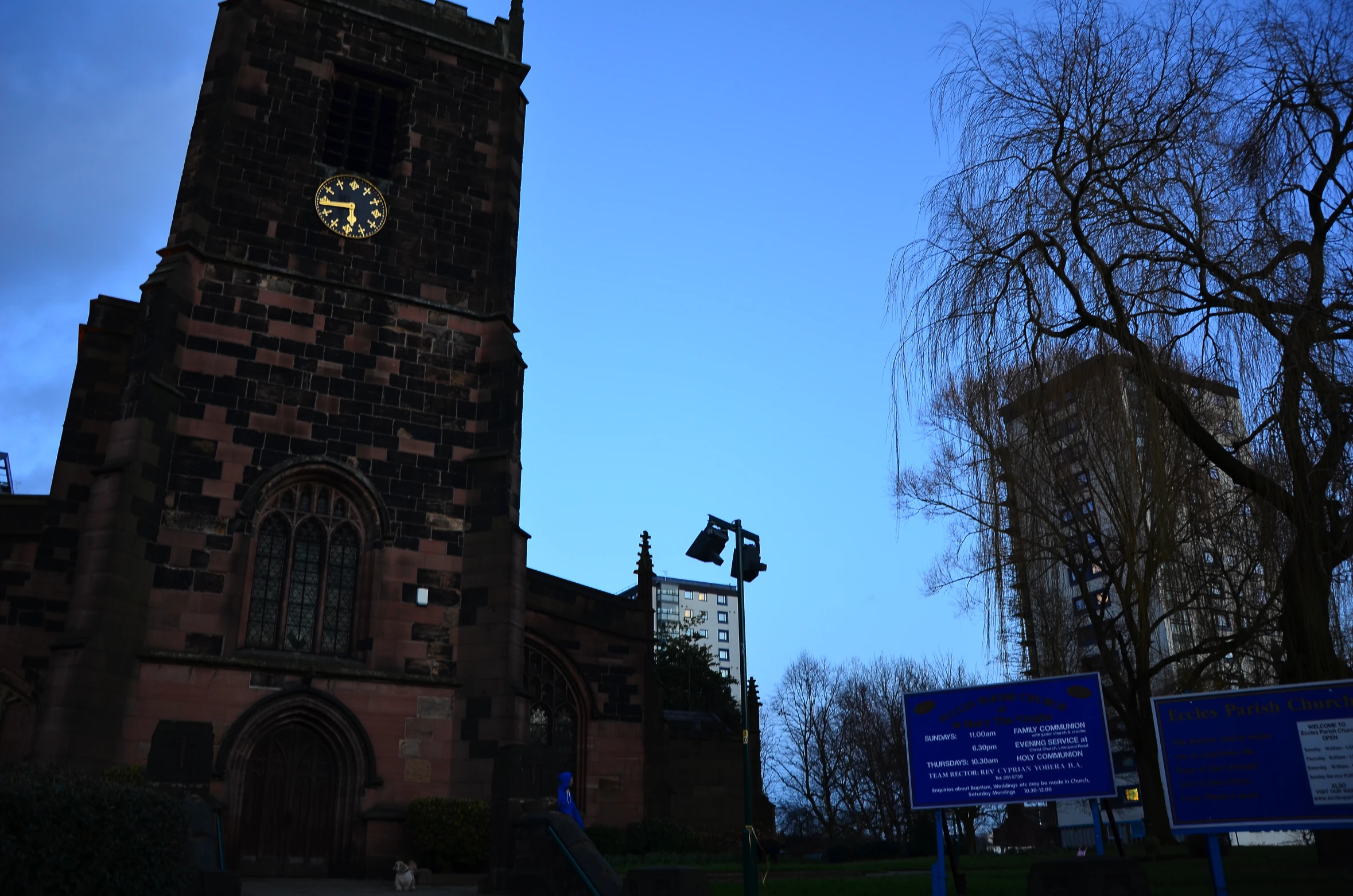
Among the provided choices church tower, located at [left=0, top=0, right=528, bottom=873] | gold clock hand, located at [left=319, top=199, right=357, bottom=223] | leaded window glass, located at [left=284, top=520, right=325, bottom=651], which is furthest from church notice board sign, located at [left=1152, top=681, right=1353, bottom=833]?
gold clock hand, located at [left=319, top=199, right=357, bottom=223]

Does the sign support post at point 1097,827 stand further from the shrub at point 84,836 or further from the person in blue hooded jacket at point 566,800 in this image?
the shrub at point 84,836

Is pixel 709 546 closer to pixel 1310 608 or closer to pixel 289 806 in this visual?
pixel 1310 608

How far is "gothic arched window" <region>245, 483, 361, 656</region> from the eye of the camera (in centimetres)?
1870

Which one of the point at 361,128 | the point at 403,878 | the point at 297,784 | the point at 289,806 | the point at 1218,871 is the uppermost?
the point at 361,128

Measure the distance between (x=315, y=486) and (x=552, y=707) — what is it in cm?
808

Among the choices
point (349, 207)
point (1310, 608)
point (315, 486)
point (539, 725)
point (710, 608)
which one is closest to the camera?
point (1310, 608)

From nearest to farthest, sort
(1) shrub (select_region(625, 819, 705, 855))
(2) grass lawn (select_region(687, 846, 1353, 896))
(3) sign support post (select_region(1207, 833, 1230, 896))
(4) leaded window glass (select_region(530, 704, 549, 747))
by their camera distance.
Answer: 1. (3) sign support post (select_region(1207, 833, 1230, 896))
2. (2) grass lawn (select_region(687, 846, 1353, 896))
3. (1) shrub (select_region(625, 819, 705, 855))
4. (4) leaded window glass (select_region(530, 704, 549, 747))

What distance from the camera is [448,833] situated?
683 inches

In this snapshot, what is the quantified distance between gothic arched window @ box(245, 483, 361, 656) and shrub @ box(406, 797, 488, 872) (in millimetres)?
3290

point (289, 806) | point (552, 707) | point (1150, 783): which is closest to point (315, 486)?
point (289, 806)

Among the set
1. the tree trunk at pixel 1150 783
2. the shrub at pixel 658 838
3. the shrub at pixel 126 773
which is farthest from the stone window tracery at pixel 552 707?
the tree trunk at pixel 1150 783

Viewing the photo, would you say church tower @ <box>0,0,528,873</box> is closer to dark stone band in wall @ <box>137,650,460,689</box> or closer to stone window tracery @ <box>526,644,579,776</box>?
dark stone band in wall @ <box>137,650,460,689</box>

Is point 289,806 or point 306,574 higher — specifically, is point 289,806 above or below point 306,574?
below

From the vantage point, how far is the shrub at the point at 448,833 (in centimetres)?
1733
